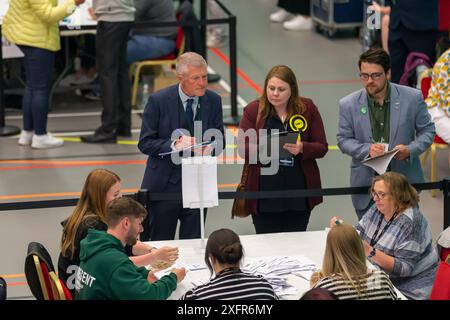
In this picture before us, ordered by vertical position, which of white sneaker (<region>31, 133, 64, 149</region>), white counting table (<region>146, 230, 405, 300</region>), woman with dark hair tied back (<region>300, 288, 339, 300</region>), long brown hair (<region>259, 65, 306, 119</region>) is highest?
long brown hair (<region>259, 65, 306, 119</region>)

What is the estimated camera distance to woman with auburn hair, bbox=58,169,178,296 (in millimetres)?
6199

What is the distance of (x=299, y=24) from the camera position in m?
15.9

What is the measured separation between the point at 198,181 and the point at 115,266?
50.6 inches

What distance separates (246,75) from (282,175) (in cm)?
633

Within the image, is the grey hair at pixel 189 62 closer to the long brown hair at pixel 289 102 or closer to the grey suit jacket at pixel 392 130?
the long brown hair at pixel 289 102

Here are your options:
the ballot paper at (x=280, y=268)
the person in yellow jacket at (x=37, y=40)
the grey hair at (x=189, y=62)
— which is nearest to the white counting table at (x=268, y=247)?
the ballot paper at (x=280, y=268)

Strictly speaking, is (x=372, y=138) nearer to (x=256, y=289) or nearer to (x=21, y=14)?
(x=256, y=289)

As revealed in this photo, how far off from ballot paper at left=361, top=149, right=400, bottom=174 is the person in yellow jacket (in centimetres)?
426

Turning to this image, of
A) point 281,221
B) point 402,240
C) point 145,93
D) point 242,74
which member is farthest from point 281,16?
point 402,240

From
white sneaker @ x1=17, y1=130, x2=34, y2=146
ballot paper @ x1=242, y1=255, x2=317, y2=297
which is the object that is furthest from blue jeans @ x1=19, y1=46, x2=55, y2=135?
ballot paper @ x1=242, y1=255, x2=317, y2=297

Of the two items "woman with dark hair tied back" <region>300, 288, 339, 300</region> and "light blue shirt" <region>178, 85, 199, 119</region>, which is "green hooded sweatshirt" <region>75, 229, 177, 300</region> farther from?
"light blue shirt" <region>178, 85, 199, 119</region>

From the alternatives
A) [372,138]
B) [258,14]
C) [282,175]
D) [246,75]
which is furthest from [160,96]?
[258,14]

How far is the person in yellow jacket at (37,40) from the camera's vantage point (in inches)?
407
